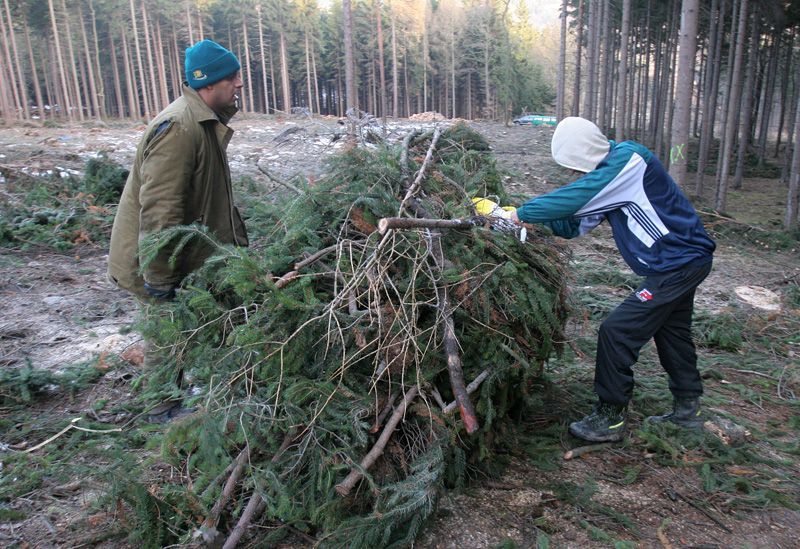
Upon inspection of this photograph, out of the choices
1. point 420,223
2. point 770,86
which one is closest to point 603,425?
point 420,223

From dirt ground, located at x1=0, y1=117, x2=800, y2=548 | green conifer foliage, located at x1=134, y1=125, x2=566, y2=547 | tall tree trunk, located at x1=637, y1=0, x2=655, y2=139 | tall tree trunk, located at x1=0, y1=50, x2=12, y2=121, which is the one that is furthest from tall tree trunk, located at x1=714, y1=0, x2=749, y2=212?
tall tree trunk, located at x1=0, y1=50, x2=12, y2=121

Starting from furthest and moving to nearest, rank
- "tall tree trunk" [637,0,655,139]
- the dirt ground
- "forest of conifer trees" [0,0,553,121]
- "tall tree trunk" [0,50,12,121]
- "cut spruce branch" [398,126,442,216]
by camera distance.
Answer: "forest of conifer trees" [0,0,553,121] < "tall tree trunk" [0,50,12,121] < "tall tree trunk" [637,0,655,139] < "cut spruce branch" [398,126,442,216] < the dirt ground

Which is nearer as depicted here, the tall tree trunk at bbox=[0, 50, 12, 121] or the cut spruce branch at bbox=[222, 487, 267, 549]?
the cut spruce branch at bbox=[222, 487, 267, 549]

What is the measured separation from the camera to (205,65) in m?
3.33

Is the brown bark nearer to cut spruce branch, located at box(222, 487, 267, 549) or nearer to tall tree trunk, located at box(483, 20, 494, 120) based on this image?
tall tree trunk, located at box(483, 20, 494, 120)

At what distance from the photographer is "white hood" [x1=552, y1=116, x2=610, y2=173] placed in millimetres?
3365

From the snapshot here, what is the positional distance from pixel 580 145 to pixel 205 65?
2.35m

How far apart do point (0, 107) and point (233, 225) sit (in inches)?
1257

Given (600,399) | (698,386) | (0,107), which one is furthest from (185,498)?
(0,107)

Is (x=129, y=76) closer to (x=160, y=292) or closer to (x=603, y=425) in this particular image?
(x=160, y=292)

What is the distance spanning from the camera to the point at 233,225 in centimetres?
375

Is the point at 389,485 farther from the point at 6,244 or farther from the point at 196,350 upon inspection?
the point at 6,244

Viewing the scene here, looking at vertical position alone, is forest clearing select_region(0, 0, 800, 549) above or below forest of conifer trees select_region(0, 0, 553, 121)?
below

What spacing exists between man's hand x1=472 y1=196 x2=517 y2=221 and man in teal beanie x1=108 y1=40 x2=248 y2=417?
1.71 metres
